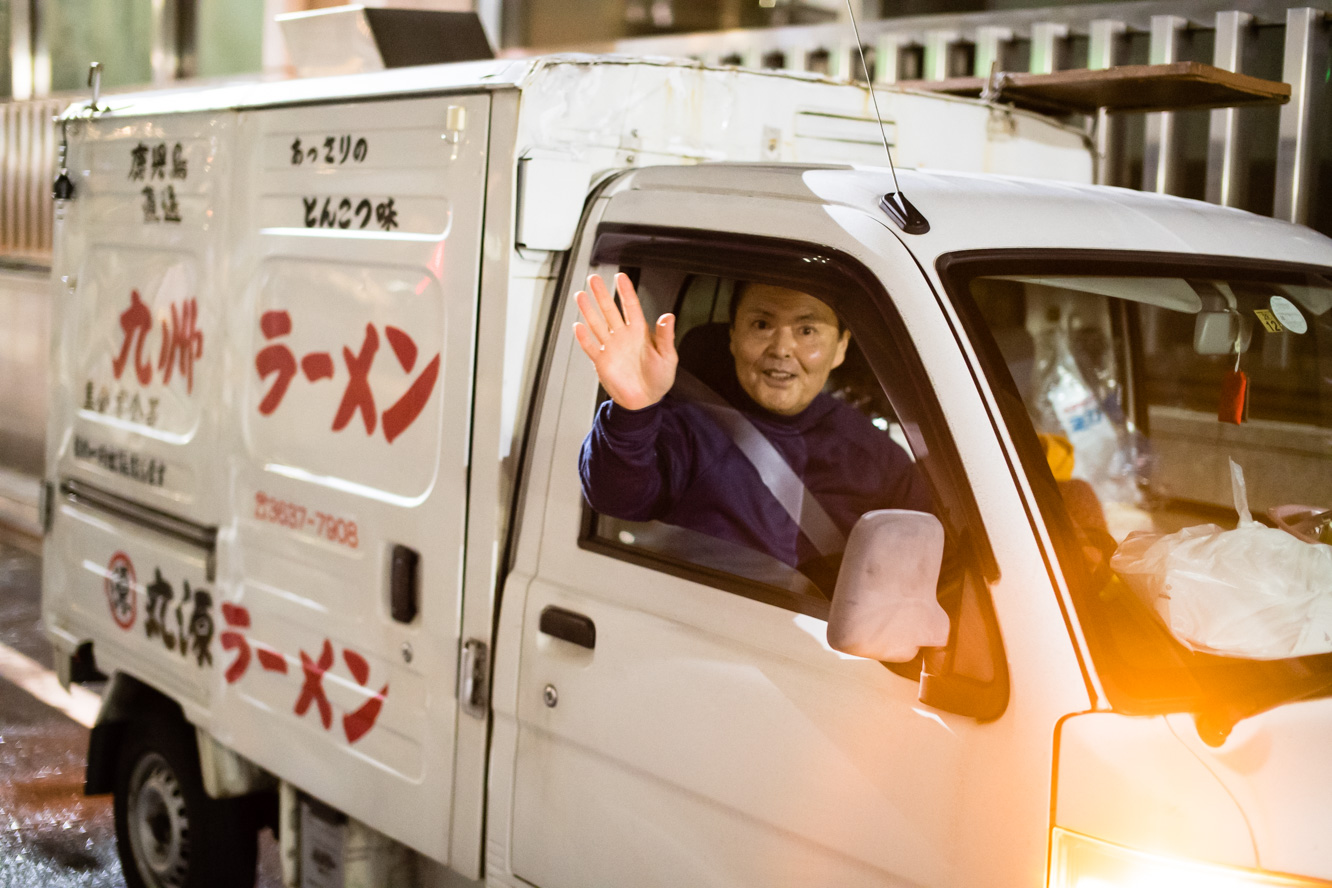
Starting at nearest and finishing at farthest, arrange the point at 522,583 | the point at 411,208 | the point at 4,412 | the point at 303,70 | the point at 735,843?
the point at 735,843 → the point at 522,583 → the point at 411,208 → the point at 303,70 → the point at 4,412

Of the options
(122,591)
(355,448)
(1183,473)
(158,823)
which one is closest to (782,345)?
(355,448)

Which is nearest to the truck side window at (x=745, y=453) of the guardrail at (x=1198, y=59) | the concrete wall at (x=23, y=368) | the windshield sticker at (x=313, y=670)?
the windshield sticker at (x=313, y=670)

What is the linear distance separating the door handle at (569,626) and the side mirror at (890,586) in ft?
2.41

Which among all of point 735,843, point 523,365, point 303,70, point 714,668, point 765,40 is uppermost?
point 765,40

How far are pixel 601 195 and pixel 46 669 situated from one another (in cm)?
575

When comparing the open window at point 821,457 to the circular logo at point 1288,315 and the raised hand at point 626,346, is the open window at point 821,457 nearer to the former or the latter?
the raised hand at point 626,346

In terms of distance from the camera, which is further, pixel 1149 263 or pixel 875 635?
pixel 1149 263

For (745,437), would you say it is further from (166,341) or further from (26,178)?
(26,178)

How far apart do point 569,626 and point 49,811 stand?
3.59m

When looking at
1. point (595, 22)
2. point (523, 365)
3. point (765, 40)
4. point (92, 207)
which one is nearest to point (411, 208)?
point (523, 365)

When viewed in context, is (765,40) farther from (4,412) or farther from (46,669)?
(4,412)

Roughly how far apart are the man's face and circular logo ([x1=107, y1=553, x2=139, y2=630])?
223cm

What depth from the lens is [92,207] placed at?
430 cm

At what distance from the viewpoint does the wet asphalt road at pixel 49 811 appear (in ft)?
15.0
